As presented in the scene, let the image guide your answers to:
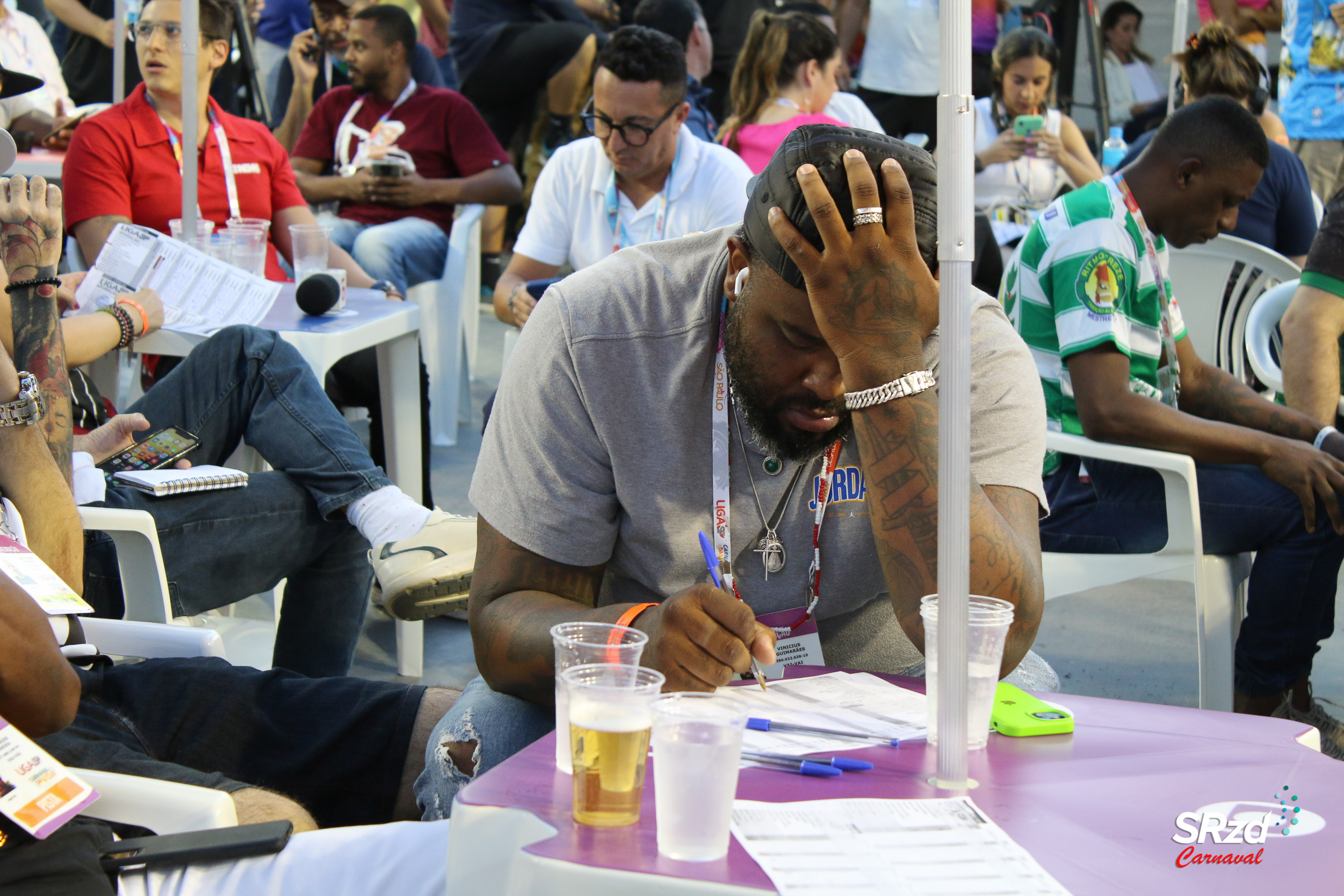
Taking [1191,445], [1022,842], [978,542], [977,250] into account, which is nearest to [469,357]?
[977,250]

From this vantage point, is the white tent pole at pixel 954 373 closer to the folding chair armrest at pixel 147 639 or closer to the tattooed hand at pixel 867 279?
the tattooed hand at pixel 867 279

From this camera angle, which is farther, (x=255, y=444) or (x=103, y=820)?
(x=255, y=444)

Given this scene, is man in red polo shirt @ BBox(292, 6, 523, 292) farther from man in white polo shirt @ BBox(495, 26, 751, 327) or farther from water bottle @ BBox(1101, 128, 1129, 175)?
water bottle @ BBox(1101, 128, 1129, 175)

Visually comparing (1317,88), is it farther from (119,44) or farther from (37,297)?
(37,297)

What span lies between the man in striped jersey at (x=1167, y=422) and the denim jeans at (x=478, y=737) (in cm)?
141

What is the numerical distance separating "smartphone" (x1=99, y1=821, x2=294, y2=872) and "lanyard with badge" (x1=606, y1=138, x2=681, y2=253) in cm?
295

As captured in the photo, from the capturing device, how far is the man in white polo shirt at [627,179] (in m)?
3.97

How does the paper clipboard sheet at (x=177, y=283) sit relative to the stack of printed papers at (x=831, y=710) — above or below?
above

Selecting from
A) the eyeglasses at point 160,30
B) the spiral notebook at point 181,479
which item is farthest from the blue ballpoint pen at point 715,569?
the eyeglasses at point 160,30

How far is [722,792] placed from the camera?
960 millimetres

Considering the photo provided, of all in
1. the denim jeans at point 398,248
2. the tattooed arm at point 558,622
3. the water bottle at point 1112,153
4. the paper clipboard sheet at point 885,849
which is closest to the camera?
the paper clipboard sheet at point 885,849

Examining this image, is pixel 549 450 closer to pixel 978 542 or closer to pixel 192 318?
pixel 978 542

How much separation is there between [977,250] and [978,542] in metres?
4.27

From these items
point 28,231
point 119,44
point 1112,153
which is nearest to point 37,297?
point 28,231
